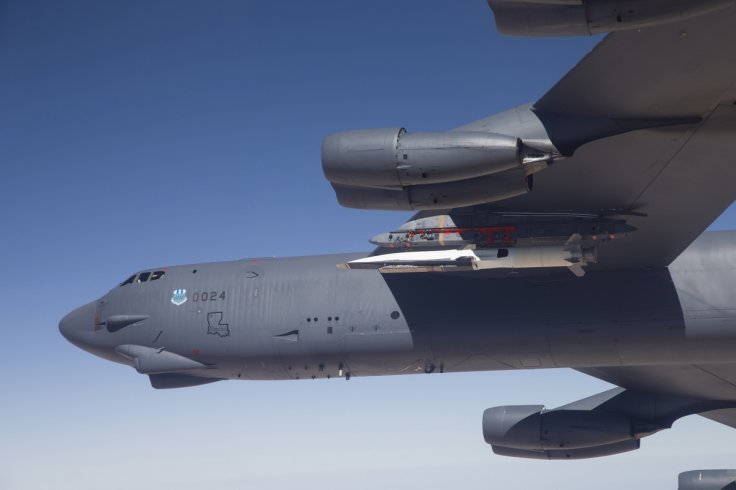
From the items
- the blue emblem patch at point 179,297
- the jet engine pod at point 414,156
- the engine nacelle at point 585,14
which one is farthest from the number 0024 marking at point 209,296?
the engine nacelle at point 585,14

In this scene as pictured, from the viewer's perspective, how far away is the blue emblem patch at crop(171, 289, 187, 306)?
18.7m

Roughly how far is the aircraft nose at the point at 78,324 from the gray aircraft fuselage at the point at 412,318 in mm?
331

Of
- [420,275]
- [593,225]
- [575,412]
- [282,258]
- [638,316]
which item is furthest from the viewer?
[575,412]

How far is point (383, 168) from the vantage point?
12.1 meters

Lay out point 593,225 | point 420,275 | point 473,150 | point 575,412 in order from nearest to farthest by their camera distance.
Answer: point 473,150 < point 593,225 < point 420,275 < point 575,412

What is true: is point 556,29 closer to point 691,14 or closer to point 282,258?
point 691,14

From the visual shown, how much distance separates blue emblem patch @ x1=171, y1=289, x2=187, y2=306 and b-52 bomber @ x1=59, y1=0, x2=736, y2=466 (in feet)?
0.26

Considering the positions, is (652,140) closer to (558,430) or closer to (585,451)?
(558,430)

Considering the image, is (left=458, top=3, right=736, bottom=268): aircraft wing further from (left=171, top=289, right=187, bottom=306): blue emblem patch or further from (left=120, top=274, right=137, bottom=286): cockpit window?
(left=120, top=274, right=137, bottom=286): cockpit window

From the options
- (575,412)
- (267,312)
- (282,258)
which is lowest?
(575,412)

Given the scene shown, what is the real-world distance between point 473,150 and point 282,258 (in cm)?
774

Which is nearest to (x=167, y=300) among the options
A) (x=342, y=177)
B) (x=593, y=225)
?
(x=342, y=177)

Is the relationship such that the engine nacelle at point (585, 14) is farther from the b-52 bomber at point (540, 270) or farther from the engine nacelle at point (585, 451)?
the engine nacelle at point (585, 451)

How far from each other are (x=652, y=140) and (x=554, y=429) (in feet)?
30.2
